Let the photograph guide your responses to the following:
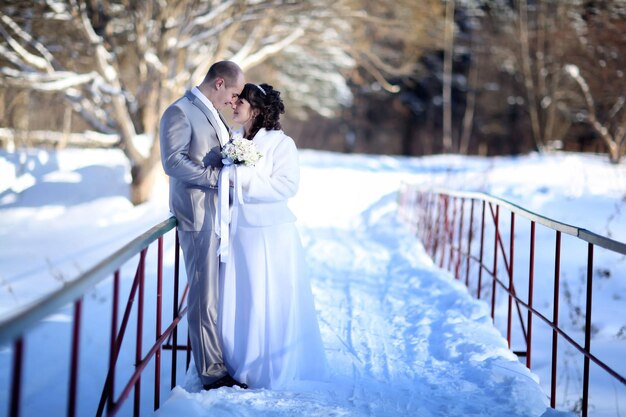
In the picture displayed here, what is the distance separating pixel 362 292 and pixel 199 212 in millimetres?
3516

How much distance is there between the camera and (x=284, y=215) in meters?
4.07

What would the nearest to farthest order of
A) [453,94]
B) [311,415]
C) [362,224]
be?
[311,415] → [362,224] → [453,94]

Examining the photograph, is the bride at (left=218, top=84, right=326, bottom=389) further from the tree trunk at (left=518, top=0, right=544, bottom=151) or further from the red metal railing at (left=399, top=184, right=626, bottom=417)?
the tree trunk at (left=518, top=0, right=544, bottom=151)

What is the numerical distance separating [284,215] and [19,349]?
236cm

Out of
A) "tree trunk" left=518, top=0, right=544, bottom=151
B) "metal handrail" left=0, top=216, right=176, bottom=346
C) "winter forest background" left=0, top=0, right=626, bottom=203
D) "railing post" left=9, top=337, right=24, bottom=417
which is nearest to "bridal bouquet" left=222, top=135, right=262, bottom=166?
"metal handrail" left=0, top=216, right=176, bottom=346

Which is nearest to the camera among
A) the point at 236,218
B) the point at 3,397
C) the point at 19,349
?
the point at 19,349

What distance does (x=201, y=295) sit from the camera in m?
3.76

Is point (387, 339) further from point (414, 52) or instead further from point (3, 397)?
point (414, 52)

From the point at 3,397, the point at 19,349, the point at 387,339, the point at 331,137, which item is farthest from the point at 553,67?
the point at 19,349

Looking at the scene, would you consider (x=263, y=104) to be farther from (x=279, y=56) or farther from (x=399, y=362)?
(x=279, y=56)

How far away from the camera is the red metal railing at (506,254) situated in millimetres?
3557

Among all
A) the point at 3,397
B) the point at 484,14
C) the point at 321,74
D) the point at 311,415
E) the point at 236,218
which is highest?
the point at 484,14

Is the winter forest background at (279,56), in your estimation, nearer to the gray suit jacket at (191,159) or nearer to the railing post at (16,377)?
the gray suit jacket at (191,159)

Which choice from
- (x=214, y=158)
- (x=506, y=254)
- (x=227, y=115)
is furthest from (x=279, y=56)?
(x=214, y=158)
